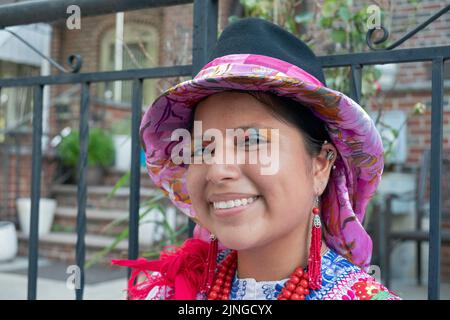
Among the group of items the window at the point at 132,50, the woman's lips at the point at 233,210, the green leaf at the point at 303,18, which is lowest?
the woman's lips at the point at 233,210

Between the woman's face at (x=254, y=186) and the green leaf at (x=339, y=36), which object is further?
the green leaf at (x=339, y=36)

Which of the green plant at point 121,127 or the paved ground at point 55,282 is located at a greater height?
the green plant at point 121,127

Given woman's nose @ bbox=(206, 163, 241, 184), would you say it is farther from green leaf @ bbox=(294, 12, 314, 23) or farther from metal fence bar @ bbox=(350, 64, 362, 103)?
green leaf @ bbox=(294, 12, 314, 23)

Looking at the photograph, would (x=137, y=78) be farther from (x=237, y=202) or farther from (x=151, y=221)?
(x=151, y=221)

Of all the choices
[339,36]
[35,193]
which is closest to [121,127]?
[339,36]

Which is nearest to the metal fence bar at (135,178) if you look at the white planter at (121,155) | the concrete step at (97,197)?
the concrete step at (97,197)

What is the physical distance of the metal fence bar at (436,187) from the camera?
1.29m

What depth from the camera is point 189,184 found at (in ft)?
4.01

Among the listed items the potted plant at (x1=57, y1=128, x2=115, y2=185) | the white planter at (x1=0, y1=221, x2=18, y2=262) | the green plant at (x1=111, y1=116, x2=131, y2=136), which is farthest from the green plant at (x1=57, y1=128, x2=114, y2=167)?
the white planter at (x1=0, y1=221, x2=18, y2=262)

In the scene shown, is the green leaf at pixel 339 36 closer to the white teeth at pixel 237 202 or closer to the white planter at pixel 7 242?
the white teeth at pixel 237 202

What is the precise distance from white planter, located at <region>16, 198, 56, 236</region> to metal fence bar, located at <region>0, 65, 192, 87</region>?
14.8 feet

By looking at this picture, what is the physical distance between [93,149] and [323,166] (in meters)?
5.81

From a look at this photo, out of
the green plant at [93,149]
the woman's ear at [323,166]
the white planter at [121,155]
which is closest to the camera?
the woman's ear at [323,166]
